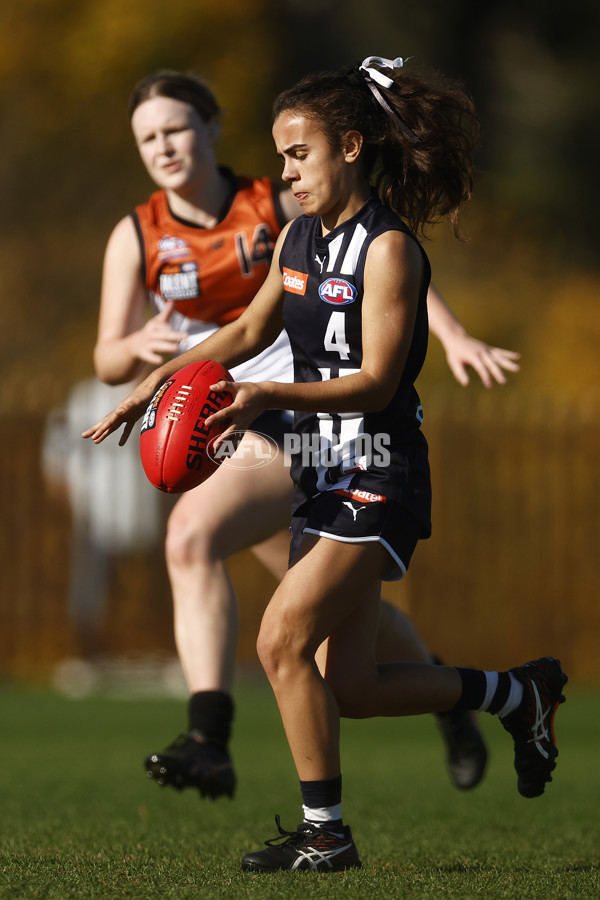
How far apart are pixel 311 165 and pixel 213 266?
3.97 feet

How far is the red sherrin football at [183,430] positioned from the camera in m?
3.44

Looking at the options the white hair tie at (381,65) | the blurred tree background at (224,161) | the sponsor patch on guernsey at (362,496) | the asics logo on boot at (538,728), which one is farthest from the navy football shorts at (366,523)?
the blurred tree background at (224,161)

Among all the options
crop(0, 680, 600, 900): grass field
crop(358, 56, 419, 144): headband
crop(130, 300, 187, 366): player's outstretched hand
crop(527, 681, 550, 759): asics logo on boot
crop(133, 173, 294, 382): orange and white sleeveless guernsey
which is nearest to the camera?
crop(0, 680, 600, 900): grass field

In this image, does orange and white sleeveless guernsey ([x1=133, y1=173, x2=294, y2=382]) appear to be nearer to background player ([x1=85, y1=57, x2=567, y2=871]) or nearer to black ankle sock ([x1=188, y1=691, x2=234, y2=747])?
background player ([x1=85, y1=57, x2=567, y2=871])

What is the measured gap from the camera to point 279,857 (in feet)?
11.3

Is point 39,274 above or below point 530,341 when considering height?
above

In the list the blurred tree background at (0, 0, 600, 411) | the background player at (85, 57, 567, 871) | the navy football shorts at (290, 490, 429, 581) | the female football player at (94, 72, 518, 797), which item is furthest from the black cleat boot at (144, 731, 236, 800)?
the blurred tree background at (0, 0, 600, 411)

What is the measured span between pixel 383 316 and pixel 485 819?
217 cm

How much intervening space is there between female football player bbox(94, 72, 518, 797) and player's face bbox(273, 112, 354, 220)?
2.53 ft

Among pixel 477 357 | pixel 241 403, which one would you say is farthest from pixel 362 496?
pixel 477 357

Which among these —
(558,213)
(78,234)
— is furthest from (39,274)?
(558,213)

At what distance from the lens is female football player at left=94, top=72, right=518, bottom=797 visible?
4.47 m

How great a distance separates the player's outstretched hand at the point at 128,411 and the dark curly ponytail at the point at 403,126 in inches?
33.3

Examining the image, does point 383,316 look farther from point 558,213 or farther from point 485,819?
point 558,213
